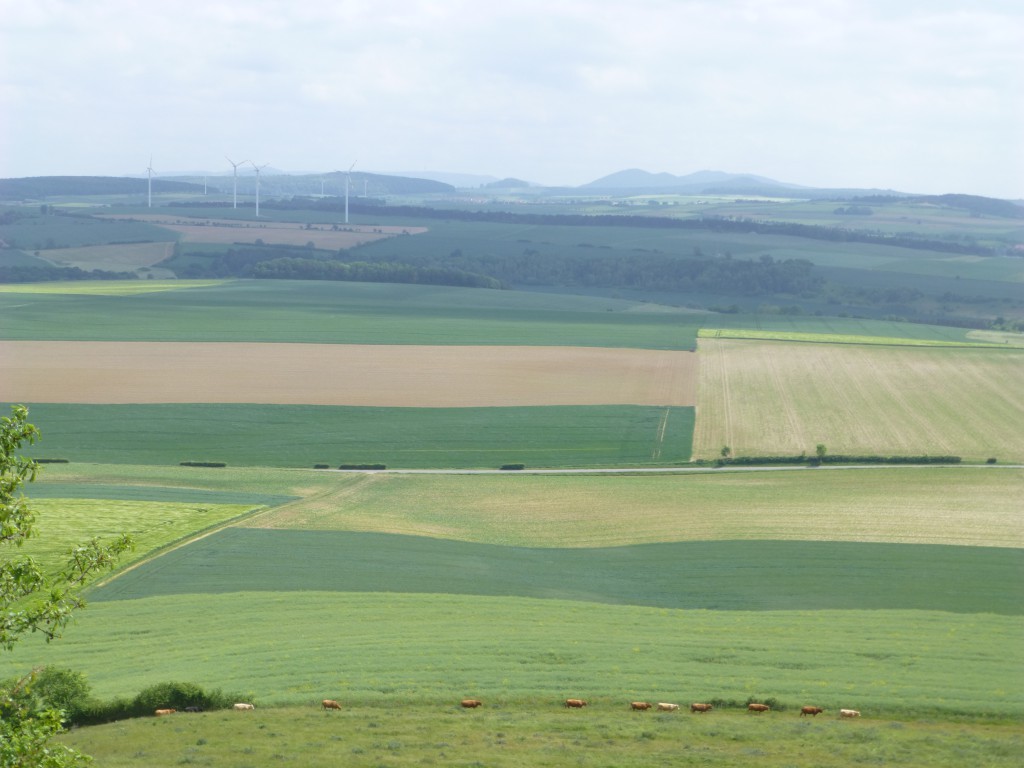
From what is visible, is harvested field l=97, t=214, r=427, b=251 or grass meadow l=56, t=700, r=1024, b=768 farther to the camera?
harvested field l=97, t=214, r=427, b=251

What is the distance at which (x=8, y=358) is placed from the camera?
3083 inches

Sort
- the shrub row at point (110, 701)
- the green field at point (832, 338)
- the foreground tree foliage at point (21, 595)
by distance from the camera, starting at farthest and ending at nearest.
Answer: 1. the green field at point (832, 338)
2. the shrub row at point (110, 701)
3. the foreground tree foliage at point (21, 595)

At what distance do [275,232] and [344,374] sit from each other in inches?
3752

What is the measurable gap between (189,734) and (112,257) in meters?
126

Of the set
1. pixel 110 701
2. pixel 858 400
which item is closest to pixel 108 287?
pixel 858 400

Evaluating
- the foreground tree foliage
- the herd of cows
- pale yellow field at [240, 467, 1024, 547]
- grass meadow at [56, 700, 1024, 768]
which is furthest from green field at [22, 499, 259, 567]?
the foreground tree foliage

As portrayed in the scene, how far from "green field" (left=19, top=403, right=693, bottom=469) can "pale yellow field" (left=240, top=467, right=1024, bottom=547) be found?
3969 mm

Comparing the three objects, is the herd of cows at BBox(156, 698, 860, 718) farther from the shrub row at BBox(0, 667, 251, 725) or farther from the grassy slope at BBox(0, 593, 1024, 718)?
the grassy slope at BBox(0, 593, 1024, 718)

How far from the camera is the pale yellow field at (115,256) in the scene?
13825 centimetres

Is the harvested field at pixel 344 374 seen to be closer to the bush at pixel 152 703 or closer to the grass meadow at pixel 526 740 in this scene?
the bush at pixel 152 703

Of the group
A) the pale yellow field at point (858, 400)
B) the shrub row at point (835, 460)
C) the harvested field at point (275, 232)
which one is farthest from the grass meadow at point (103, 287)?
the shrub row at point (835, 460)

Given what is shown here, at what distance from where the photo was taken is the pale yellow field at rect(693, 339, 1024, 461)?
6106cm

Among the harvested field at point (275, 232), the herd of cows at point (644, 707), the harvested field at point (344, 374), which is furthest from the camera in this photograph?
the harvested field at point (275, 232)

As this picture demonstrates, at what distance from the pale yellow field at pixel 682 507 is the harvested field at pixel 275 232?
108 metres
